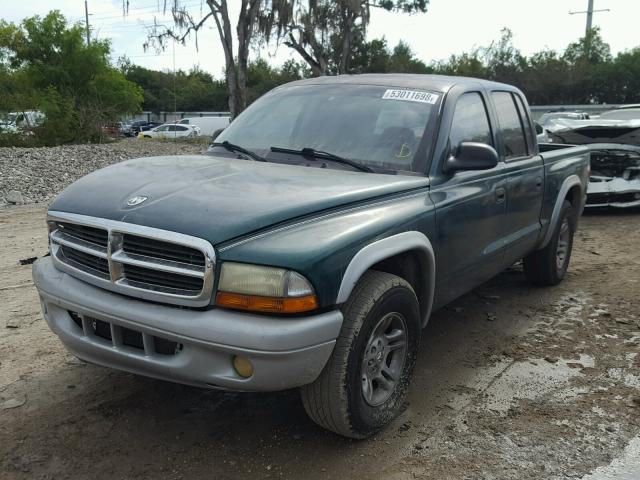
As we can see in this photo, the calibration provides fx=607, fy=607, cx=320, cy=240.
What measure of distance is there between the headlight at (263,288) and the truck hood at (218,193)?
0.16 m

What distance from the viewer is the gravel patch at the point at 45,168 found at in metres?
11.5

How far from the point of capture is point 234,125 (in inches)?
174

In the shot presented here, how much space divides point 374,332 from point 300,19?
26.9 meters

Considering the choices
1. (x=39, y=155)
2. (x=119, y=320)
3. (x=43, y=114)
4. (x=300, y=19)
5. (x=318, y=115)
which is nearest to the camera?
(x=119, y=320)

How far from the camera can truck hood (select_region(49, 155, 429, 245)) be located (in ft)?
8.70

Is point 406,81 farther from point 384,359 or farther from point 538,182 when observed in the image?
point 384,359

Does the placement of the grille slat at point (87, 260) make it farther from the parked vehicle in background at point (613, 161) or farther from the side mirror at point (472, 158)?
the parked vehicle in background at point (613, 161)

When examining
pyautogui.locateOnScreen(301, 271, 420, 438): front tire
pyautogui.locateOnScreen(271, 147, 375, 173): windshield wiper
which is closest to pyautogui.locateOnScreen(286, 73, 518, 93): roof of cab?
pyautogui.locateOnScreen(271, 147, 375, 173): windshield wiper

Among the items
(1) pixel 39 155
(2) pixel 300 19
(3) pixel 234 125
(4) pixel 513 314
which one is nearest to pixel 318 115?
(3) pixel 234 125

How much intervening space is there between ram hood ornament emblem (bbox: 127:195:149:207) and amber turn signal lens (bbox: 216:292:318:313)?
0.65 m

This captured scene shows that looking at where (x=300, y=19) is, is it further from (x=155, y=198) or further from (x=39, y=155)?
(x=155, y=198)

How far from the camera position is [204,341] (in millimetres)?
2516

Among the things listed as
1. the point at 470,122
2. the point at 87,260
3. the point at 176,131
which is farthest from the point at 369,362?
the point at 176,131

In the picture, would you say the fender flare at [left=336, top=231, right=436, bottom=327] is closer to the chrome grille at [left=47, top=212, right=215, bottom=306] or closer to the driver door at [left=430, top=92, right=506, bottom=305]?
the driver door at [left=430, top=92, right=506, bottom=305]
